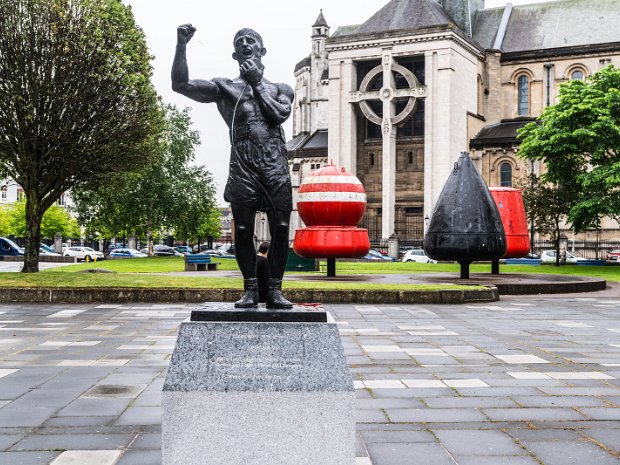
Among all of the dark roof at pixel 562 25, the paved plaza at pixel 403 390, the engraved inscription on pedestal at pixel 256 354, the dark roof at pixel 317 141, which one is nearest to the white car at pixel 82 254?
the dark roof at pixel 317 141

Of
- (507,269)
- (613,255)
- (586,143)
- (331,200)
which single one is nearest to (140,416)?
(331,200)

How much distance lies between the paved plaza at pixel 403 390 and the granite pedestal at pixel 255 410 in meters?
0.55

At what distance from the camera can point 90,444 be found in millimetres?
5699

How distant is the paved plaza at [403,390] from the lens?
562 centimetres

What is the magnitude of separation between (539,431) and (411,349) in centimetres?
464

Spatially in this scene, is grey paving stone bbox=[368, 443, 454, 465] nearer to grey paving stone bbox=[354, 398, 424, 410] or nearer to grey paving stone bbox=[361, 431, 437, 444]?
grey paving stone bbox=[361, 431, 437, 444]

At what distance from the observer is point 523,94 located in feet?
237

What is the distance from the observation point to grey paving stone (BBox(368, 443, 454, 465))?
533 centimetres

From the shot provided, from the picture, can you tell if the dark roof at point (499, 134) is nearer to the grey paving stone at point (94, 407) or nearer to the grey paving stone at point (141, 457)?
the grey paving stone at point (94, 407)

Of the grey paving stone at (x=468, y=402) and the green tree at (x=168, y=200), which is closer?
the grey paving stone at (x=468, y=402)

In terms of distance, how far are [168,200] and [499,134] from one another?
3112 centimetres

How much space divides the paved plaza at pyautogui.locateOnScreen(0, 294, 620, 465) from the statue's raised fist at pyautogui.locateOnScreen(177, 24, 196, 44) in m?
3.25

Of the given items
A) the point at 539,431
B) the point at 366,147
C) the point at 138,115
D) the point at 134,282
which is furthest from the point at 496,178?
the point at 539,431

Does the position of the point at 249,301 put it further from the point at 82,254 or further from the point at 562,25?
the point at 562,25
